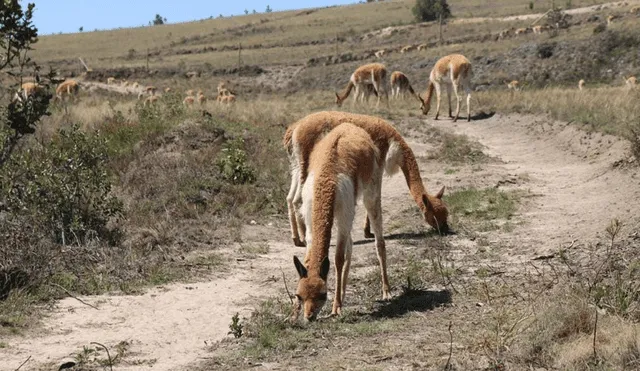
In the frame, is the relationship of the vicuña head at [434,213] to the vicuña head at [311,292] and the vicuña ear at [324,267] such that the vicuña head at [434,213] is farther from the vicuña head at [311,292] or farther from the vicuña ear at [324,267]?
the vicuña head at [311,292]

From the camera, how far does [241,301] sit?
7.63 m

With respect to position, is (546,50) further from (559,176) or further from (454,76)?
(559,176)

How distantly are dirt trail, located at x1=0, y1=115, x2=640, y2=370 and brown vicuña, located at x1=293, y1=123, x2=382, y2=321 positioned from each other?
1062 mm

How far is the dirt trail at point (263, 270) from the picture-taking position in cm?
641

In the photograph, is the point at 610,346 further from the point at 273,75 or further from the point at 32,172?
the point at 273,75

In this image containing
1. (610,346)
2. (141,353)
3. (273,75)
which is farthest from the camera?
(273,75)

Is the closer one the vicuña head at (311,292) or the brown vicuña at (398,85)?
the vicuña head at (311,292)

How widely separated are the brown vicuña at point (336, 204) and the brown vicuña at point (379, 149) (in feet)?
4.67

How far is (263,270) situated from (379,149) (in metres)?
2.00

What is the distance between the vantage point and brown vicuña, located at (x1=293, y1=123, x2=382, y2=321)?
6.09m

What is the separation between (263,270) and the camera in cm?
879

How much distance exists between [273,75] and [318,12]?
66495mm

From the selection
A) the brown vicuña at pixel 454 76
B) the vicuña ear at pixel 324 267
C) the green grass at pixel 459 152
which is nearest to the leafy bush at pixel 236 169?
the green grass at pixel 459 152

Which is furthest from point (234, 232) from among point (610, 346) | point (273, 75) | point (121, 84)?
point (273, 75)
